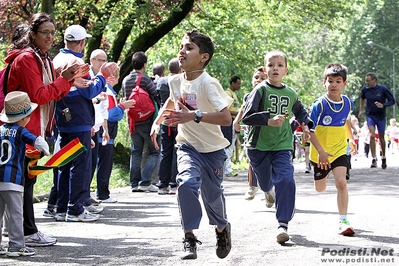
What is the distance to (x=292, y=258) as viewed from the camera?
269 inches

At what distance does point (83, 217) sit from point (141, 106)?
13.3ft

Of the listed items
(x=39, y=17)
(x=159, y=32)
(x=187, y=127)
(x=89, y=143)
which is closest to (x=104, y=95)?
(x=89, y=143)

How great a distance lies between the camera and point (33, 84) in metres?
7.73

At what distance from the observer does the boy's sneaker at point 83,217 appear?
959cm

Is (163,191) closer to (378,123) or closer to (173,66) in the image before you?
(173,66)

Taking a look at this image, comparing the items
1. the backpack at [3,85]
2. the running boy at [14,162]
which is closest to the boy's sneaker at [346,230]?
the running boy at [14,162]

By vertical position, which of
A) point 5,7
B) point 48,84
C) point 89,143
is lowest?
point 89,143

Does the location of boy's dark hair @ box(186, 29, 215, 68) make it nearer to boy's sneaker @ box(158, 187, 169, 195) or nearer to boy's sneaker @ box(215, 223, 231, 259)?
boy's sneaker @ box(215, 223, 231, 259)

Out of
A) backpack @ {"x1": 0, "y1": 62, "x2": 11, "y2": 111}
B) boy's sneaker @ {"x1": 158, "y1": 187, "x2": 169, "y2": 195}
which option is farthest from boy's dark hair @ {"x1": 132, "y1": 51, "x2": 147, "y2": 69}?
backpack @ {"x1": 0, "y1": 62, "x2": 11, "y2": 111}

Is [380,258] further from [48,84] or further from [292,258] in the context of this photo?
[48,84]

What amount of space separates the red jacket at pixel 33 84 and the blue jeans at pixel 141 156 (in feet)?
19.2

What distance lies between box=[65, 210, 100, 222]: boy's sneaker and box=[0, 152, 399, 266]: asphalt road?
0.12 metres

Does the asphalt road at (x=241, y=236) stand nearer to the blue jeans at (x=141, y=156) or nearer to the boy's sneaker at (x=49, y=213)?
the boy's sneaker at (x=49, y=213)

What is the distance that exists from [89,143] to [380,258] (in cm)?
402
